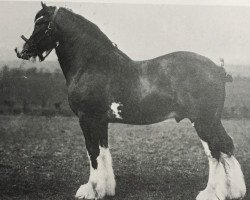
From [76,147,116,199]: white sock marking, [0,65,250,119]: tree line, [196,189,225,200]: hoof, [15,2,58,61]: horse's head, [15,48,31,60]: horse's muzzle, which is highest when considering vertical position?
[15,2,58,61]: horse's head

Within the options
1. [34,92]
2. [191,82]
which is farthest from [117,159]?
[191,82]

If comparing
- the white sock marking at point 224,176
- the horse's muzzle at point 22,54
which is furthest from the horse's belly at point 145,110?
the horse's muzzle at point 22,54

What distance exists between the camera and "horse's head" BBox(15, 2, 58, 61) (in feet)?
13.1

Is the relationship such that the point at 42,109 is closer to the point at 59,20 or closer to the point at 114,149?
the point at 114,149

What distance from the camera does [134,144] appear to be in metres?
5.74

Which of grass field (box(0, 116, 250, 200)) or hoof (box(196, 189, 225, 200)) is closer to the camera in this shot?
hoof (box(196, 189, 225, 200))

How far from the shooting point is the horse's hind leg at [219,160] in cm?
366

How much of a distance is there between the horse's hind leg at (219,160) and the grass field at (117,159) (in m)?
0.34

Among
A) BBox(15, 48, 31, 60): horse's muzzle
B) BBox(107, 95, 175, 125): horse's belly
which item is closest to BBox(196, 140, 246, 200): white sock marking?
BBox(107, 95, 175, 125): horse's belly

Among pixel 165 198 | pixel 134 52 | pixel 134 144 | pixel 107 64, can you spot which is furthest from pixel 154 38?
pixel 165 198

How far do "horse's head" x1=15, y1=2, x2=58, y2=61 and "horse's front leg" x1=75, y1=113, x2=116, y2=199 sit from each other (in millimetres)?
901

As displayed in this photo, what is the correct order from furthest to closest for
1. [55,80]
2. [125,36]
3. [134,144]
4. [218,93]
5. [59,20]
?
[134,144], [55,80], [125,36], [59,20], [218,93]

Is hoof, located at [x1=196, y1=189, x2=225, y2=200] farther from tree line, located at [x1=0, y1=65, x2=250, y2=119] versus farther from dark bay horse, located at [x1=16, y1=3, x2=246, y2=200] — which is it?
tree line, located at [x1=0, y1=65, x2=250, y2=119]

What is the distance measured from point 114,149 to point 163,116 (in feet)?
6.29
